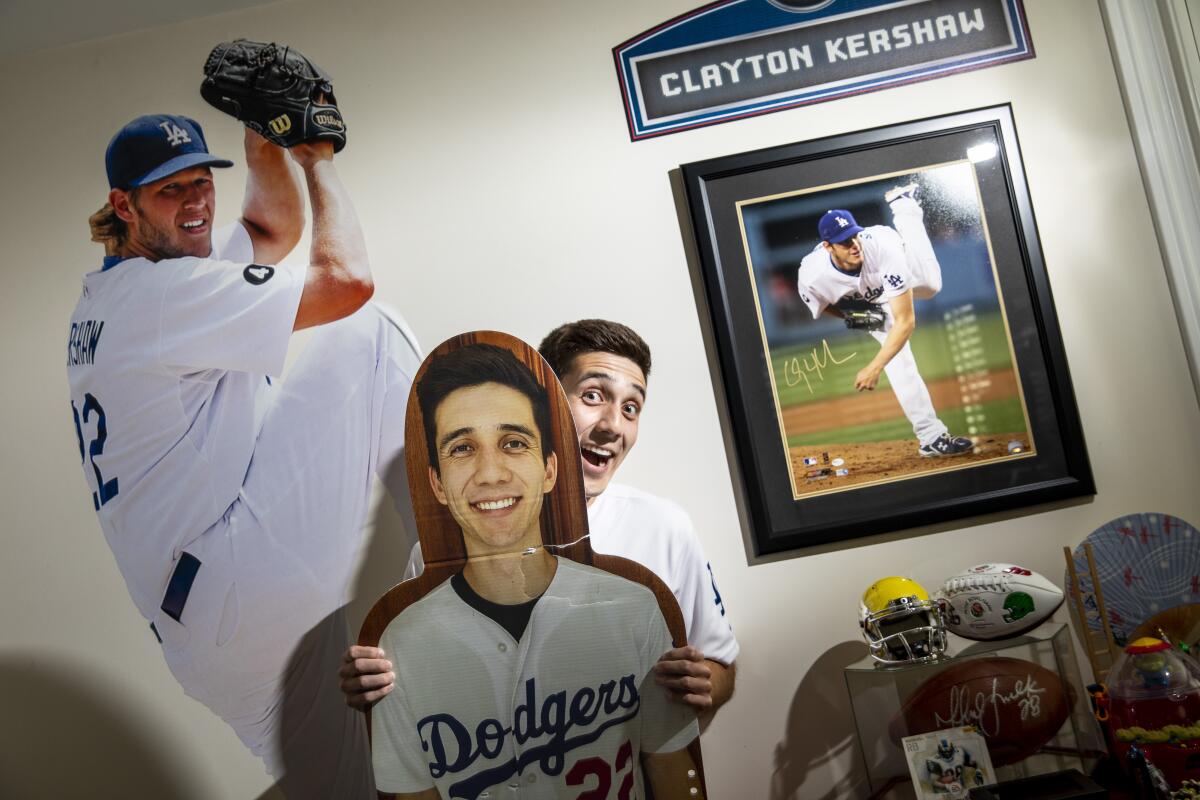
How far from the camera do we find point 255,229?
7.22 ft

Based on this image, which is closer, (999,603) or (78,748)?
(999,603)

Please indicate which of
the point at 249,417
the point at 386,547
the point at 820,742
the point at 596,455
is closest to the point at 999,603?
the point at 820,742

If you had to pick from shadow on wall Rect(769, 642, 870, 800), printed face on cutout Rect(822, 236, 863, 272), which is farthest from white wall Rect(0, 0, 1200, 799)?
printed face on cutout Rect(822, 236, 863, 272)

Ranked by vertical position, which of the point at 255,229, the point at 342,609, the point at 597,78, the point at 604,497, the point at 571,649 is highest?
the point at 597,78

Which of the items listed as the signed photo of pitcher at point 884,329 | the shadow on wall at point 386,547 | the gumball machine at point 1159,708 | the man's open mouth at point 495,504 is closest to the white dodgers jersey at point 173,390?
the shadow on wall at point 386,547

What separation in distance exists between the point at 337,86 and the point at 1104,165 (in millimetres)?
1907

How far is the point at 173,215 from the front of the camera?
86.8 inches

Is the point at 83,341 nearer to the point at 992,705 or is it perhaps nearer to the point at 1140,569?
the point at 992,705

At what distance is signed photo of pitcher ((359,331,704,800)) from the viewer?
5.87 ft

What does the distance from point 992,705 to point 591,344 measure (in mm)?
1140

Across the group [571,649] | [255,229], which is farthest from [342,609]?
[255,229]

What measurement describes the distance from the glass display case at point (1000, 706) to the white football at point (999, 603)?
33 mm

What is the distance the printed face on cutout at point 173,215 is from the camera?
7.20ft

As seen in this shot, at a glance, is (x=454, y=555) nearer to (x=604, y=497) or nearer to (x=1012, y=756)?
(x=604, y=497)
